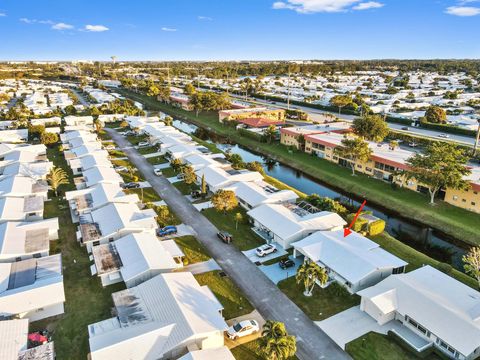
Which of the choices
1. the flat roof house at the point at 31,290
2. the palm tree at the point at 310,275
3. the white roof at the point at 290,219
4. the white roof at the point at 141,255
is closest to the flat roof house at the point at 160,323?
the white roof at the point at 141,255

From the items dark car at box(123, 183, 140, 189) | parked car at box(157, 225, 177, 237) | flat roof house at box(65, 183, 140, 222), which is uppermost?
flat roof house at box(65, 183, 140, 222)

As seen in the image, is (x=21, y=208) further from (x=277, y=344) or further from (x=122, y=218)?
(x=277, y=344)

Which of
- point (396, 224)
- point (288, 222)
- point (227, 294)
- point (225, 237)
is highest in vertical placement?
point (288, 222)

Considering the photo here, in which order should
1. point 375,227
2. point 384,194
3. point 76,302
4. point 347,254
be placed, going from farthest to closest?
1. point 384,194
2. point 375,227
3. point 347,254
4. point 76,302

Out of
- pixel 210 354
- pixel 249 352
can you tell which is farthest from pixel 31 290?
pixel 249 352

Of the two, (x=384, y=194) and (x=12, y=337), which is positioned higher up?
(x=384, y=194)

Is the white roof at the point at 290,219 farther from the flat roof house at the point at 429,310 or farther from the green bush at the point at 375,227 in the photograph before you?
the flat roof house at the point at 429,310

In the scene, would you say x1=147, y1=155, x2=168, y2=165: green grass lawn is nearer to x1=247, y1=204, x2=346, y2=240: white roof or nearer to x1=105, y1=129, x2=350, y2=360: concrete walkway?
x1=105, y1=129, x2=350, y2=360: concrete walkway

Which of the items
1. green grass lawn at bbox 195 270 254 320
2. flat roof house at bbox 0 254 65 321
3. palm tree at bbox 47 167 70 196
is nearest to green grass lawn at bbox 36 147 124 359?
flat roof house at bbox 0 254 65 321
